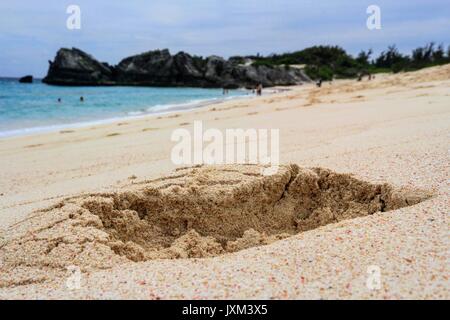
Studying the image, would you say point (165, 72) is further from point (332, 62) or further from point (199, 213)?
point (199, 213)

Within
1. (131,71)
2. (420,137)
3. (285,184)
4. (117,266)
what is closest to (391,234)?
(285,184)

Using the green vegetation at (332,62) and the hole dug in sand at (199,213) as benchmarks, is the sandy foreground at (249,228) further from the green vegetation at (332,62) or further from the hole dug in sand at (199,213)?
the green vegetation at (332,62)

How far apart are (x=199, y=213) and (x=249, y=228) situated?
47cm

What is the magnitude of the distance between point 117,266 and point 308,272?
123 centimetres

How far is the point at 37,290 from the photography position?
2596 millimetres

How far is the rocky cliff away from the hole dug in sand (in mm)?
60591

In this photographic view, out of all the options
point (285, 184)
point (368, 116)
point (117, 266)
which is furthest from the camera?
point (368, 116)

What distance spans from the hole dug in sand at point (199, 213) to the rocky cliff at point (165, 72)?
60.6 meters

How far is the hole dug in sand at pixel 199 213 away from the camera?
3.21 metres

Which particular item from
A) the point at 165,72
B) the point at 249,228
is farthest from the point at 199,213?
the point at 165,72

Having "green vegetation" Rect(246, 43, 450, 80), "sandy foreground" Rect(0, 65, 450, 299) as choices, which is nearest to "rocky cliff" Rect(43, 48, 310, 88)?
"green vegetation" Rect(246, 43, 450, 80)

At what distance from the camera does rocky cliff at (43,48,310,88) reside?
66.7 m

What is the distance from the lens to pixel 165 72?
250 ft

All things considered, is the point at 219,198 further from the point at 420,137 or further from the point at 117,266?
the point at 420,137
